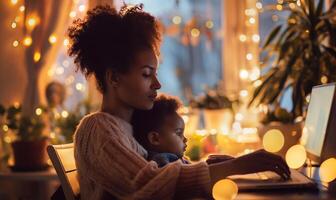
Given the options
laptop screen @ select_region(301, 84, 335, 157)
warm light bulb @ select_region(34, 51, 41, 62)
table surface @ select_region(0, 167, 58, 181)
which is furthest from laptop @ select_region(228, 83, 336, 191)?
warm light bulb @ select_region(34, 51, 41, 62)

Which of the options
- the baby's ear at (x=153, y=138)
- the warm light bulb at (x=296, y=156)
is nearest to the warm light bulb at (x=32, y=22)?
the warm light bulb at (x=296, y=156)

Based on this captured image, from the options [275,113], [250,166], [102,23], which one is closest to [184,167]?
[250,166]

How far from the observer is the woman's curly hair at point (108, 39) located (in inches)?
62.4

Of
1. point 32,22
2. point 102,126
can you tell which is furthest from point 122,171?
point 32,22

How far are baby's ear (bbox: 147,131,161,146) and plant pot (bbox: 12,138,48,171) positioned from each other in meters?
1.26

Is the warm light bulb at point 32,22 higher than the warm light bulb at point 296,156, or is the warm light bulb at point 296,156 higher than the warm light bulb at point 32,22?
the warm light bulb at point 32,22

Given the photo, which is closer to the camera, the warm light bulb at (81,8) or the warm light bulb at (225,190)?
the warm light bulb at (225,190)

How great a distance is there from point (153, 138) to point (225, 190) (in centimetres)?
38

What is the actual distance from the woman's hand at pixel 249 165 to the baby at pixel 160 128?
234mm

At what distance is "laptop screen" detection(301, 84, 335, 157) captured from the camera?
1.88m

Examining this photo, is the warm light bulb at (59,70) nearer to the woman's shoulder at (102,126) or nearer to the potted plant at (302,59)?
the potted plant at (302,59)

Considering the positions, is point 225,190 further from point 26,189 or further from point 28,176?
point 26,189

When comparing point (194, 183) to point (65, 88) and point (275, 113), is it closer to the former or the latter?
point (275, 113)

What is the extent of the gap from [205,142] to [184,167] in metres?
1.96
